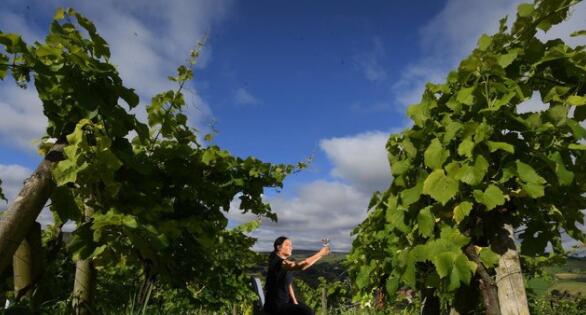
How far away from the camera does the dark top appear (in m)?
6.49

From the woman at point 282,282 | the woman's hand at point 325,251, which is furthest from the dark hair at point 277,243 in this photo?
the woman's hand at point 325,251

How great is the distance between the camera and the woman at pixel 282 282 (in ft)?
20.8

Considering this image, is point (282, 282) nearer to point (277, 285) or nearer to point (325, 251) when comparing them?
point (277, 285)

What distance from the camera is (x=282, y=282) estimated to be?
6.57 metres

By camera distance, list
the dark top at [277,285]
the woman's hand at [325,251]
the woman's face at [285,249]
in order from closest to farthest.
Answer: the woman's hand at [325,251] < the dark top at [277,285] < the woman's face at [285,249]

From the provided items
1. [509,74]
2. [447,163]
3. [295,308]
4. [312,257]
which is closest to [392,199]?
[447,163]

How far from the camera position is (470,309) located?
10.8ft

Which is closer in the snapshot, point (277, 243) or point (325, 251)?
point (325, 251)

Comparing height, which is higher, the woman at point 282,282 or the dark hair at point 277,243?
the dark hair at point 277,243

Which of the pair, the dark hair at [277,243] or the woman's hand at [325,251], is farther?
the dark hair at [277,243]

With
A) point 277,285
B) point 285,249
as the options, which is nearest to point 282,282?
point 277,285

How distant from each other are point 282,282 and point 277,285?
0.28 feet

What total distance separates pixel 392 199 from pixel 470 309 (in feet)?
3.14

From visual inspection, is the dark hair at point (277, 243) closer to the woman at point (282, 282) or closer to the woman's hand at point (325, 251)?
the woman at point (282, 282)
